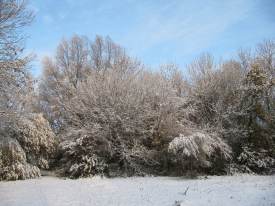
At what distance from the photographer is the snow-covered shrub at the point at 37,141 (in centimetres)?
2061

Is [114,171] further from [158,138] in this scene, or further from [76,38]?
[76,38]

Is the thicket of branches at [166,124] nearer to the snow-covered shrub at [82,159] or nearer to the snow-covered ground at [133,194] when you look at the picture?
the snow-covered shrub at [82,159]

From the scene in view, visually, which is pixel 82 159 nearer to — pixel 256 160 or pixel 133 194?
pixel 133 194

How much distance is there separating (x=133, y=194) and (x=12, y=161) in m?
8.79

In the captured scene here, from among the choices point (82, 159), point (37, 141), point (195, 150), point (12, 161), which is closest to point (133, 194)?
point (195, 150)

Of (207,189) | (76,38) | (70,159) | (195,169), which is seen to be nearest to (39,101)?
(76,38)

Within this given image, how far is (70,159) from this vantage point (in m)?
20.8

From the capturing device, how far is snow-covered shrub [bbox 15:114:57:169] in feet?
67.6

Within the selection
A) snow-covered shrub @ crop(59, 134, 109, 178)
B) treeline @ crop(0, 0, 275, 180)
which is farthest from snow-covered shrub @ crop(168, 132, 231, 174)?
snow-covered shrub @ crop(59, 134, 109, 178)

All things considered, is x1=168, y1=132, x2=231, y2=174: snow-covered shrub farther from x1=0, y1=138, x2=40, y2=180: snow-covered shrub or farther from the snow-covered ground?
x1=0, y1=138, x2=40, y2=180: snow-covered shrub

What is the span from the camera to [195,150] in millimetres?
18219

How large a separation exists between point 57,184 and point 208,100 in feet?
36.0

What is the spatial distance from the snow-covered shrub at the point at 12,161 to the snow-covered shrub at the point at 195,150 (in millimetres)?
7950

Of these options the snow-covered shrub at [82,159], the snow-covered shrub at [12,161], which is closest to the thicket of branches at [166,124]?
the snow-covered shrub at [82,159]
